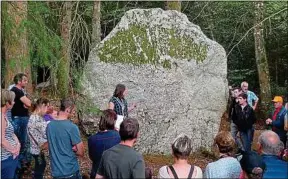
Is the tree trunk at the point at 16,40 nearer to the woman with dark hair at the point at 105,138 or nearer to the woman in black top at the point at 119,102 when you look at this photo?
the woman in black top at the point at 119,102

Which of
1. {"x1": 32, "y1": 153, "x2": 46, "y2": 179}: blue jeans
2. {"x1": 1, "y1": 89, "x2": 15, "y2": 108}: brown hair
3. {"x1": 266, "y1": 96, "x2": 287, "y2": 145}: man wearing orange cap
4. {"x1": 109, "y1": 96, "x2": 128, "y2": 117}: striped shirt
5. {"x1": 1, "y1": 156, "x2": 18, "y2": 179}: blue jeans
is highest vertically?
{"x1": 1, "y1": 89, "x2": 15, "y2": 108}: brown hair

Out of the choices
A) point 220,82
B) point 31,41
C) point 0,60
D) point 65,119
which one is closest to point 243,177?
point 65,119

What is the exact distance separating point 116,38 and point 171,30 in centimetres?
117

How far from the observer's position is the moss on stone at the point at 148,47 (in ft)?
31.2

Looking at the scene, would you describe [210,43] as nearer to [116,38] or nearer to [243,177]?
[116,38]

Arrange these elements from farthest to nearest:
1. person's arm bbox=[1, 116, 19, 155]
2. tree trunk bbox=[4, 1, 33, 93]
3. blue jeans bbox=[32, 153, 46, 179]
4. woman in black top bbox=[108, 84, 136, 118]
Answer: woman in black top bbox=[108, 84, 136, 118]
blue jeans bbox=[32, 153, 46, 179]
tree trunk bbox=[4, 1, 33, 93]
person's arm bbox=[1, 116, 19, 155]

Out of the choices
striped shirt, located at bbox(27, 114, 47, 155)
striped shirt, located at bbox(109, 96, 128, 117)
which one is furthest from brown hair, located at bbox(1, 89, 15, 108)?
striped shirt, located at bbox(109, 96, 128, 117)

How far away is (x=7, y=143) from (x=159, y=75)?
4.54 metres

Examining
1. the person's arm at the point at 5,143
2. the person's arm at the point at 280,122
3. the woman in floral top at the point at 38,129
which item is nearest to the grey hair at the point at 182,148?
the person's arm at the point at 5,143

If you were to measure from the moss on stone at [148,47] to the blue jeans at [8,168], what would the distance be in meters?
4.25

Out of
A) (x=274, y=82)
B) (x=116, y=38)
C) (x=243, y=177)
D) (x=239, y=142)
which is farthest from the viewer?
(x=274, y=82)

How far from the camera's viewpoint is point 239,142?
902 centimetres

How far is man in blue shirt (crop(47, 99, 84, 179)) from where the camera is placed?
5.29m

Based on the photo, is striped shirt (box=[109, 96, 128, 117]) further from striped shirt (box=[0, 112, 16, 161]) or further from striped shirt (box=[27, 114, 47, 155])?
striped shirt (box=[0, 112, 16, 161])
